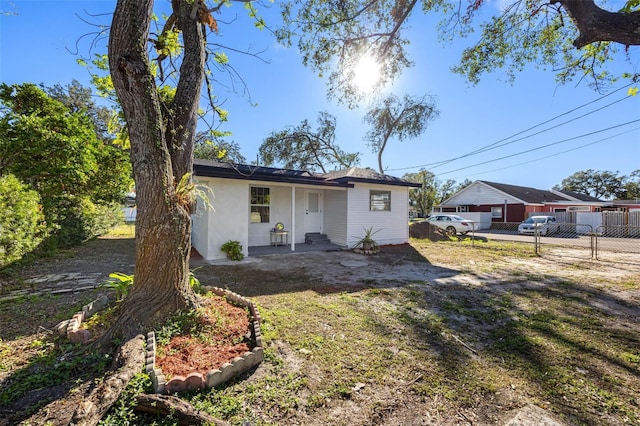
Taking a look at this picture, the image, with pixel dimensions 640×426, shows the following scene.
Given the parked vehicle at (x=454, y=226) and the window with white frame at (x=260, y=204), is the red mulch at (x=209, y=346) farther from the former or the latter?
the parked vehicle at (x=454, y=226)

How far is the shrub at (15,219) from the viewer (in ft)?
15.9

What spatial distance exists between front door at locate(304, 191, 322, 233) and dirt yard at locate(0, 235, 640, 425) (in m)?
4.87

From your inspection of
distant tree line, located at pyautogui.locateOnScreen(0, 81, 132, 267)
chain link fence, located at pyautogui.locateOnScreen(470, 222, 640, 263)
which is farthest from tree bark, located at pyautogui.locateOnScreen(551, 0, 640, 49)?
distant tree line, located at pyautogui.locateOnScreen(0, 81, 132, 267)

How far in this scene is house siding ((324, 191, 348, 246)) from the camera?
10.3m

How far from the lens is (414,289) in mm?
5254

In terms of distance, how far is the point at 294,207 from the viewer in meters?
9.22

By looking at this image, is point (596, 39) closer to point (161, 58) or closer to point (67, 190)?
point (161, 58)

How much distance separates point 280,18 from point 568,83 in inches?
293

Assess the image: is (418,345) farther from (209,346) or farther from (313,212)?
(313,212)

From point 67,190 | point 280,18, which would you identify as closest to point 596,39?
point 280,18

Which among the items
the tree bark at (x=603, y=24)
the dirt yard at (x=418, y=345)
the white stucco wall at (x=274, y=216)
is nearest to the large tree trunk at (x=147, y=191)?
the dirt yard at (x=418, y=345)

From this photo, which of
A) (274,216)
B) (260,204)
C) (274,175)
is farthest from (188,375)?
(274,216)

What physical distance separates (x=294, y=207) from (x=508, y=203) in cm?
2341

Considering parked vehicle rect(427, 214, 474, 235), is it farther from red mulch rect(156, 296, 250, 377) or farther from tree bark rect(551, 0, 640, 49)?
red mulch rect(156, 296, 250, 377)
